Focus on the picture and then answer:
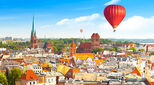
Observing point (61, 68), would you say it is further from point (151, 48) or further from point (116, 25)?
point (151, 48)

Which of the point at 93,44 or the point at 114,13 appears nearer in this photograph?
the point at 114,13

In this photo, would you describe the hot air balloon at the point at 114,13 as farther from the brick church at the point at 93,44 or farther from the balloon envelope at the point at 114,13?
the brick church at the point at 93,44

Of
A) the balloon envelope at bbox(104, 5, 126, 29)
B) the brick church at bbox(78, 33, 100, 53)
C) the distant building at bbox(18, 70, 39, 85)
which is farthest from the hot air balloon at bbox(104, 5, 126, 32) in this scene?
the brick church at bbox(78, 33, 100, 53)

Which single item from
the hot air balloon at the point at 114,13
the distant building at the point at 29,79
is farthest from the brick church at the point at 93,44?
the distant building at the point at 29,79

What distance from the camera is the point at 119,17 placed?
3675 centimetres

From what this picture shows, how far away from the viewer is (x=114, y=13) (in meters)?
36.2

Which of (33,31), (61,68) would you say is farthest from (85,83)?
(33,31)

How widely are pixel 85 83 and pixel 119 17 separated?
427 inches

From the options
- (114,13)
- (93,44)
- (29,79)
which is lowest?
(29,79)

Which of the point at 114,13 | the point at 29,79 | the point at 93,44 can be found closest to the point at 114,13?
the point at 114,13

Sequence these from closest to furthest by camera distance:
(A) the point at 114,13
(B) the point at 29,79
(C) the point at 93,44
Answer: (A) the point at 114,13 < (B) the point at 29,79 < (C) the point at 93,44

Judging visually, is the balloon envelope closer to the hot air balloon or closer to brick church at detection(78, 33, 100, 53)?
the hot air balloon

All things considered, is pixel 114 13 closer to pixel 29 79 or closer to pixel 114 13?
pixel 114 13

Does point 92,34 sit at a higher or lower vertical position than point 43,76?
higher
